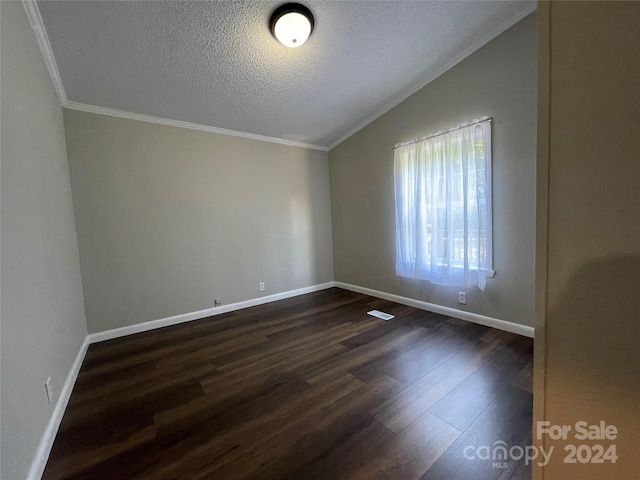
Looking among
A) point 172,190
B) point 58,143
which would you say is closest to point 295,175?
point 172,190

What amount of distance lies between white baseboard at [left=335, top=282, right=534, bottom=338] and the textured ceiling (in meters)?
2.74

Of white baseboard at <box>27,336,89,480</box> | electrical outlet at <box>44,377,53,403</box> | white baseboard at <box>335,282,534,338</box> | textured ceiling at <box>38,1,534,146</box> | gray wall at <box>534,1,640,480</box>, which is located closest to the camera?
gray wall at <box>534,1,640,480</box>

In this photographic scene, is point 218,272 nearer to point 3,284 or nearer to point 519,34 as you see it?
A: point 3,284

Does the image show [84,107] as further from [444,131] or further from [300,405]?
[444,131]

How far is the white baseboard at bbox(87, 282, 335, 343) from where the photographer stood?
8.91 ft

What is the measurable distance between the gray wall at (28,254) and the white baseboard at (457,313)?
11.3 ft

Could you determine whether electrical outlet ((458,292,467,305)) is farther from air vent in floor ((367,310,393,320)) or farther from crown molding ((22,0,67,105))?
crown molding ((22,0,67,105))

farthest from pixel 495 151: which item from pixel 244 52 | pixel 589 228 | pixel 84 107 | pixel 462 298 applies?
pixel 84 107

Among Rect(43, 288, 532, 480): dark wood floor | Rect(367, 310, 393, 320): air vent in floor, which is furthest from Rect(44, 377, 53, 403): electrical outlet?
Rect(367, 310, 393, 320): air vent in floor

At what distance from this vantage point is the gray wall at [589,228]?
53 centimetres

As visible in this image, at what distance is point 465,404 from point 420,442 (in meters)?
0.48

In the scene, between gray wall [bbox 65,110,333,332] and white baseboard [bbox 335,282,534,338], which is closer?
white baseboard [bbox 335,282,534,338]

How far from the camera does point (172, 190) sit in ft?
10.0

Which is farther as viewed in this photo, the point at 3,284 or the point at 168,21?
the point at 168,21
